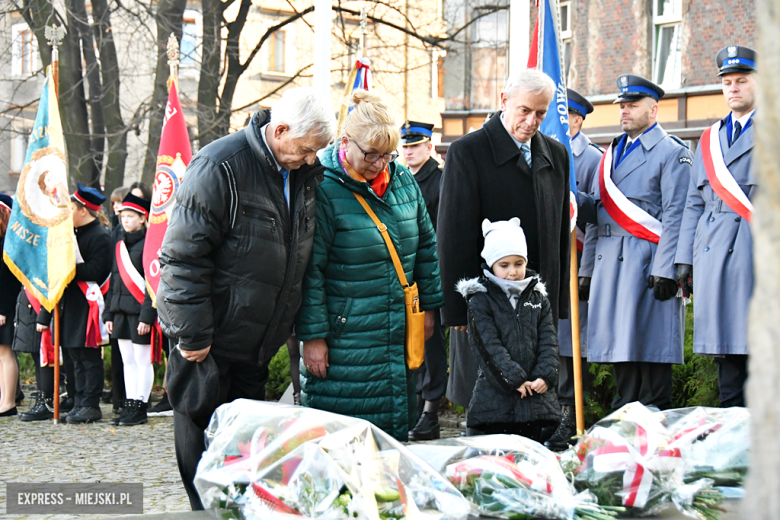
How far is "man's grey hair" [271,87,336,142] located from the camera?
3602mm

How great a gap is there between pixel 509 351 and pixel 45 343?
580 centimetres

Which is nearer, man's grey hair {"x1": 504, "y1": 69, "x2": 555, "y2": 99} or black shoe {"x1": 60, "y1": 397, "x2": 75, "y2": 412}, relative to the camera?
man's grey hair {"x1": 504, "y1": 69, "x2": 555, "y2": 99}

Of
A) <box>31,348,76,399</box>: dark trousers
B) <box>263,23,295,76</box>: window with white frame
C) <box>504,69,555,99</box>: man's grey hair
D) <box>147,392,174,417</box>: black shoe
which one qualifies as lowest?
<box>147,392,174,417</box>: black shoe

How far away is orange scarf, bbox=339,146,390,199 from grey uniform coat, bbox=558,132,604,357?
2338 mm

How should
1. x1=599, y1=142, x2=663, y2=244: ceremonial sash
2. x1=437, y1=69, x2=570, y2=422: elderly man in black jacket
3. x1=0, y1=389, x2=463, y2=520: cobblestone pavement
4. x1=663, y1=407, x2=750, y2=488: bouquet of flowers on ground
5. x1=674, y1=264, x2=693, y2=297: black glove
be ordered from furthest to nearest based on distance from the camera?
1. x1=599, y1=142, x2=663, y2=244: ceremonial sash
2. x1=0, y1=389, x2=463, y2=520: cobblestone pavement
3. x1=674, y1=264, x2=693, y2=297: black glove
4. x1=437, y1=69, x2=570, y2=422: elderly man in black jacket
5. x1=663, y1=407, x2=750, y2=488: bouquet of flowers on ground

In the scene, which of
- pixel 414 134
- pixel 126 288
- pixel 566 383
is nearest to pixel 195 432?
pixel 566 383

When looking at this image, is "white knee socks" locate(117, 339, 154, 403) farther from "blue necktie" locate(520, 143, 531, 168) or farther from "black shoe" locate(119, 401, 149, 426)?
"blue necktie" locate(520, 143, 531, 168)

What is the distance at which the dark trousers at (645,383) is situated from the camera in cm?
554

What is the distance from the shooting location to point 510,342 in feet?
14.0

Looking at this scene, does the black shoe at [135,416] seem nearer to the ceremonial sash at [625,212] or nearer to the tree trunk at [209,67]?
the ceremonial sash at [625,212]

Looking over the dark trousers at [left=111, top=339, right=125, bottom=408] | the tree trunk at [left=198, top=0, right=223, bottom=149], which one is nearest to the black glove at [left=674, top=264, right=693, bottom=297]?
the dark trousers at [left=111, top=339, right=125, bottom=408]

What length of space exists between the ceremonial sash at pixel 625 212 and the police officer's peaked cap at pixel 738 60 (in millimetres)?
968

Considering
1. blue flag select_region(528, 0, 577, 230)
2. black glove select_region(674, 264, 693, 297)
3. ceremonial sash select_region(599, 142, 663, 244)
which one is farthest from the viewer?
blue flag select_region(528, 0, 577, 230)

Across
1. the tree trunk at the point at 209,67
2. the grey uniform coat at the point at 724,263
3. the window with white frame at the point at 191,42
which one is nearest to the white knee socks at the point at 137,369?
the grey uniform coat at the point at 724,263
